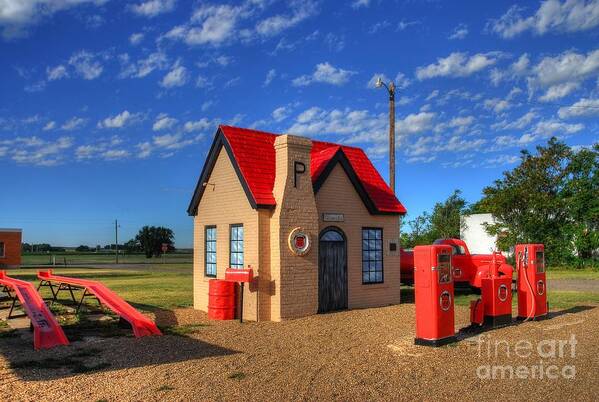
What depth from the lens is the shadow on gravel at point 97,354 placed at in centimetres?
773

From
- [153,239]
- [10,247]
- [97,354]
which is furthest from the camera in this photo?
[153,239]

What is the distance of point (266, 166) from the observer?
46.0ft

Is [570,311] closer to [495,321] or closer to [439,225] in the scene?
[495,321]

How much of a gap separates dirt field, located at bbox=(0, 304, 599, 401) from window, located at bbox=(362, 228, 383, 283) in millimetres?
3774

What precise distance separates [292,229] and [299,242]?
370 millimetres

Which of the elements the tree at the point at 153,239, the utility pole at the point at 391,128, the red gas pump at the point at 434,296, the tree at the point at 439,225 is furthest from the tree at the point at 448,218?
the tree at the point at 153,239

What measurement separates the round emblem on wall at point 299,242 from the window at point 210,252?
10.2ft

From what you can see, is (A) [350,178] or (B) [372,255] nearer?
(A) [350,178]

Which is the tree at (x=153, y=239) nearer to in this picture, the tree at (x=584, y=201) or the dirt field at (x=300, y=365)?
the tree at (x=584, y=201)

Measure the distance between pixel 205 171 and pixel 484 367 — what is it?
9932mm

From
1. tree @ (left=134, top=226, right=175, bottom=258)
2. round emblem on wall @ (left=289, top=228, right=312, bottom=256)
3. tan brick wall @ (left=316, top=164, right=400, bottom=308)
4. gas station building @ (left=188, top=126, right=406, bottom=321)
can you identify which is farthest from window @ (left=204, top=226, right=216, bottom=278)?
tree @ (left=134, top=226, right=175, bottom=258)

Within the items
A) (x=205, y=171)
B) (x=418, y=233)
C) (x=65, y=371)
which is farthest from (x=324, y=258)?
(x=418, y=233)

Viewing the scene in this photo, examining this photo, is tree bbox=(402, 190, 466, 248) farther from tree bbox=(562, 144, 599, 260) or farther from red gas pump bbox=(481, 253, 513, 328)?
red gas pump bbox=(481, 253, 513, 328)

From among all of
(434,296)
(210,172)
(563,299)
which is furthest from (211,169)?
(563,299)
